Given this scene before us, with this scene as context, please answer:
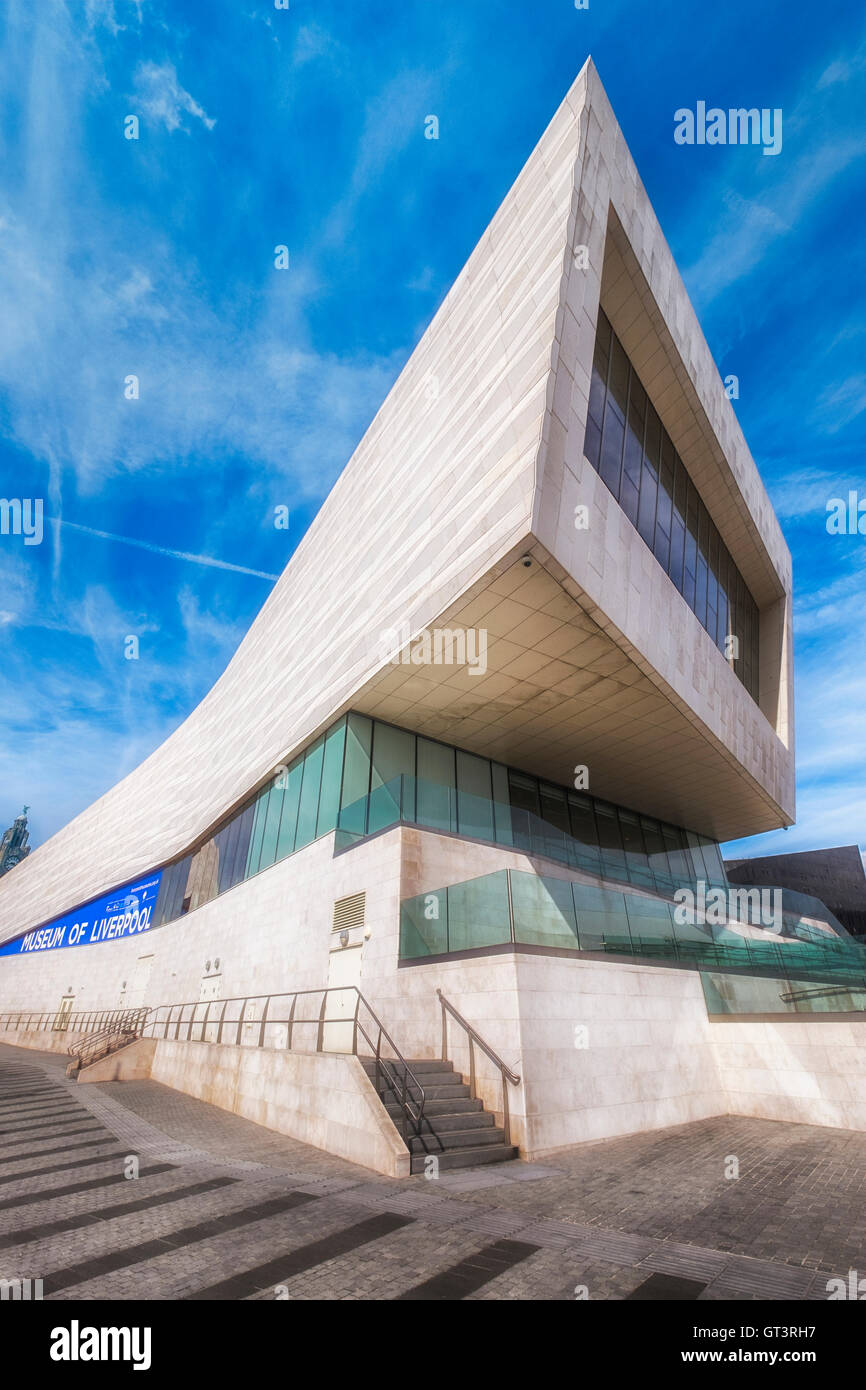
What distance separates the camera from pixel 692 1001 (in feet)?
43.0

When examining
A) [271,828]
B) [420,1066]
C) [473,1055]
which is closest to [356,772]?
[271,828]

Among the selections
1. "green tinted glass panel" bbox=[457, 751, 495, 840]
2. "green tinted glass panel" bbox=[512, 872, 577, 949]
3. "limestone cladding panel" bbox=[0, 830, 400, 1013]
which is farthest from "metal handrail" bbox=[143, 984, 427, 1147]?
"green tinted glass panel" bbox=[457, 751, 495, 840]

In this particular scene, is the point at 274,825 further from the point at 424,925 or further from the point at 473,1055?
the point at 473,1055

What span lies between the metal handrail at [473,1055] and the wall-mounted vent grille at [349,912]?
355 centimetres

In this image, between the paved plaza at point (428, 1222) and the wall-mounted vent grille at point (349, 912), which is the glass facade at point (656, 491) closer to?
the wall-mounted vent grille at point (349, 912)

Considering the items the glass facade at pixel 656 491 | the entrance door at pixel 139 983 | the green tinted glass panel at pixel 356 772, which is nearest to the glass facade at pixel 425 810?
the green tinted glass panel at pixel 356 772

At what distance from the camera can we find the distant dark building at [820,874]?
38906 millimetres

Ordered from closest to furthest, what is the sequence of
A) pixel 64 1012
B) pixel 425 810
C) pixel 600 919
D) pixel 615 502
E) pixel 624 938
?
pixel 600 919 → pixel 624 938 → pixel 615 502 → pixel 425 810 → pixel 64 1012

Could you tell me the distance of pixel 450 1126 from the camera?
328 inches

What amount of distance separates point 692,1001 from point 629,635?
313 inches

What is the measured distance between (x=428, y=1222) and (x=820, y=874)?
43325 millimetres

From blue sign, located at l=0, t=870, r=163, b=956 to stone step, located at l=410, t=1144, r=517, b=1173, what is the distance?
30.4m
